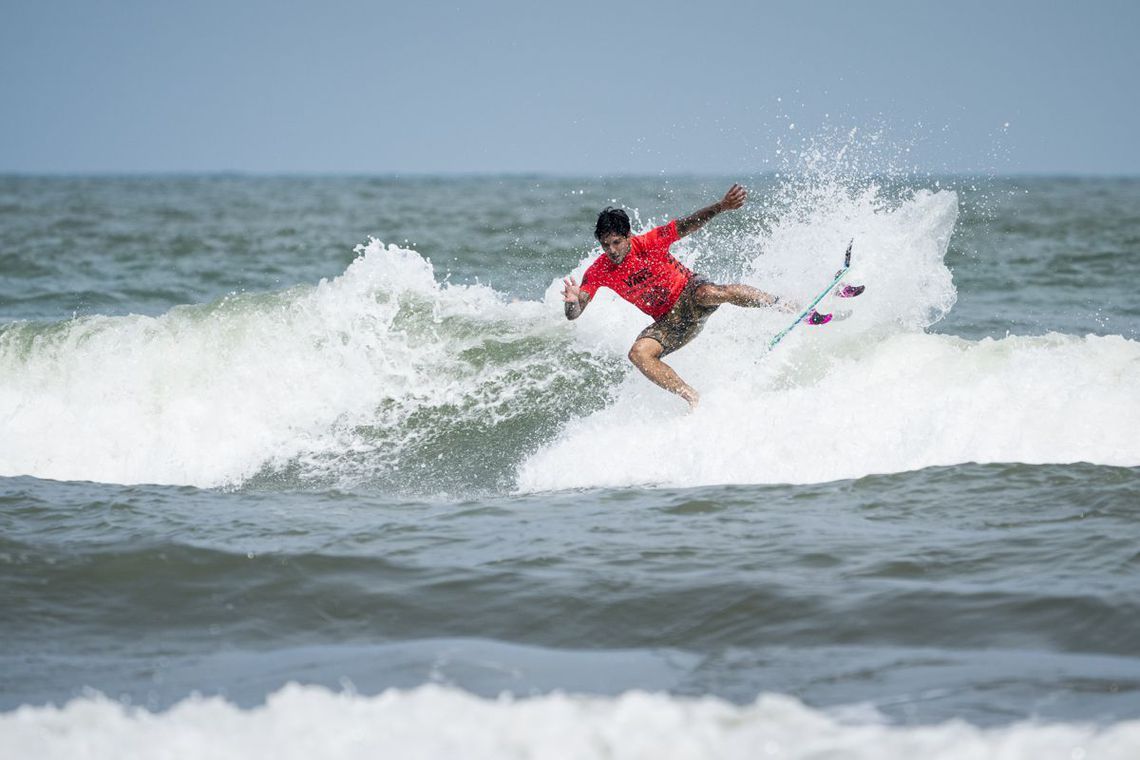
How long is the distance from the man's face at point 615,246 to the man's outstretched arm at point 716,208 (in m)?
0.42

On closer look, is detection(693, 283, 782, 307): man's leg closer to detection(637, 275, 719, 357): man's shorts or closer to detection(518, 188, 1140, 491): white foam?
detection(637, 275, 719, 357): man's shorts

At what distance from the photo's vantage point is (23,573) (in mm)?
6539

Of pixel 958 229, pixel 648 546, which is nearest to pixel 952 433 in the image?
pixel 648 546

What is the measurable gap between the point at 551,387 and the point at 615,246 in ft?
7.84

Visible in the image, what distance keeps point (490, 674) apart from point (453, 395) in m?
6.47

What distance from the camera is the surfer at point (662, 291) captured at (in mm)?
9344

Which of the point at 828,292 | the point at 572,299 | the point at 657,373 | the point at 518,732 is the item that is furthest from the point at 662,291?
the point at 518,732

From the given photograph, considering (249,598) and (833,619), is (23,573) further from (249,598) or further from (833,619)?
(833,619)

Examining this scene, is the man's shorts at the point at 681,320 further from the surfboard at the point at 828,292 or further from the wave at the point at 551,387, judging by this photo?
the surfboard at the point at 828,292

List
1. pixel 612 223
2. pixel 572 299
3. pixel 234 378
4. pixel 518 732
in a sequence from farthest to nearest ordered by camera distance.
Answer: pixel 234 378 → pixel 612 223 → pixel 572 299 → pixel 518 732

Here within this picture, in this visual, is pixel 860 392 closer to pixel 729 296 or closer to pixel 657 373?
pixel 729 296

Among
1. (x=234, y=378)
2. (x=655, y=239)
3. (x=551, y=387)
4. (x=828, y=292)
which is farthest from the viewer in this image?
(x=234, y=378)

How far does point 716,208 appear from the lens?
895 centimetres

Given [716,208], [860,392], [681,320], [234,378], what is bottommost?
[234,378]
